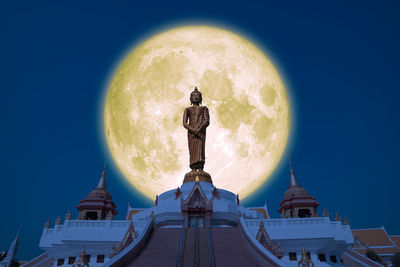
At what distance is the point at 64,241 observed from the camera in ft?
78.9

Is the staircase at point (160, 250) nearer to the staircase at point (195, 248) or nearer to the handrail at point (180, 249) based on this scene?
the handrail at point (180, 249)

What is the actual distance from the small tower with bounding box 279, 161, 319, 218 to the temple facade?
308 inches

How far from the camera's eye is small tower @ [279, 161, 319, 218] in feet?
121

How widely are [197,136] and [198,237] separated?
1304cm

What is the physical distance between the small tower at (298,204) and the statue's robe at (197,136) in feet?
45.0

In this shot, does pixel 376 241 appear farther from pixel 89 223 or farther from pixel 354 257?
pixel 89 223

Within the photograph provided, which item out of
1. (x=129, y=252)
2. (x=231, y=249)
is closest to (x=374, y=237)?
(x=231, y=249)

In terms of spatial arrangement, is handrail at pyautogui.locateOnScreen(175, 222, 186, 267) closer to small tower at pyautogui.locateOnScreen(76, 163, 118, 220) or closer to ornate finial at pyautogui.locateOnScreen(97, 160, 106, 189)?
small tower at pyautogui.locateOnScreen(76, 163, 118, 220)

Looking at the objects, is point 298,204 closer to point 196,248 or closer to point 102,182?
point 196,248

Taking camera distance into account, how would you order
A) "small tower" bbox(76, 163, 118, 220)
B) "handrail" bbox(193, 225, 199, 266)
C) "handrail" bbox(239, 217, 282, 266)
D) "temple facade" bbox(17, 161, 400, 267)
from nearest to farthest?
Result: "handrail" bbox(239, 217, 282, 266) → "handrail" bbox(193, 225, 199, 266) → "temple facade" bbox(17, 161, 400, 267) → "small tower" bbox(76, 163, 118, 220)

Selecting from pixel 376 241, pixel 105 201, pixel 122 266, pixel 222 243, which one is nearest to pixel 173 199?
pixel 222 243

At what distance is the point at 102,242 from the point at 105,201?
44.6 ft

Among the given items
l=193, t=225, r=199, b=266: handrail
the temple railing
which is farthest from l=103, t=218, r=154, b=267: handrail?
the temple railing

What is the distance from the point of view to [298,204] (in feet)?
122
